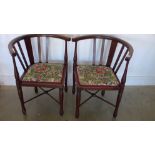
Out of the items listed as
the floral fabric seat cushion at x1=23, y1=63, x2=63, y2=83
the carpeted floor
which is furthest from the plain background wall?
the floral fabric seat cushion at x1=23, y1=63, x2=63, y2=83

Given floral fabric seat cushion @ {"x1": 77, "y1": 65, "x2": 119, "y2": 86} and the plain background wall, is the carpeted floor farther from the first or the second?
floral fabric seat cushion @ {"x1": 77, "y1": 65, "x2": 119, "y2": 86}

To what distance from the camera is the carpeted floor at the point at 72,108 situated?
1742 millimetres

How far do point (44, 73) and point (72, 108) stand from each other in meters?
0.52

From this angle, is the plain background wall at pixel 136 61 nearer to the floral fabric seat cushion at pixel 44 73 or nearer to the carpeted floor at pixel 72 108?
the carpeted floor at pixel 72 108

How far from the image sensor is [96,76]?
160 cm

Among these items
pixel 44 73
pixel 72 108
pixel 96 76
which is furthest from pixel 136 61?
pixel 44 73

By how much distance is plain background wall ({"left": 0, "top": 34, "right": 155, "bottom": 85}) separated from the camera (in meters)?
1.91

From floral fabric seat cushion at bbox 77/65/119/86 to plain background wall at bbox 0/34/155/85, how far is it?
39 centimetres

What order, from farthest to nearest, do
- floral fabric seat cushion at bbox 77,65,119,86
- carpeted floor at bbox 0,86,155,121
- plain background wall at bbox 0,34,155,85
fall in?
1. plain background wall at bbox 0,34,155,85
2. carpeted floor at bbox 0,86,155,121
3. floral fabric seat cushion at bbox 77,65,119,86

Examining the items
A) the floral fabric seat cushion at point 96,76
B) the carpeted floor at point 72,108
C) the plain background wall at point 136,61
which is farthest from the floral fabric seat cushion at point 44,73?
the carpeted floor at point 72,108
